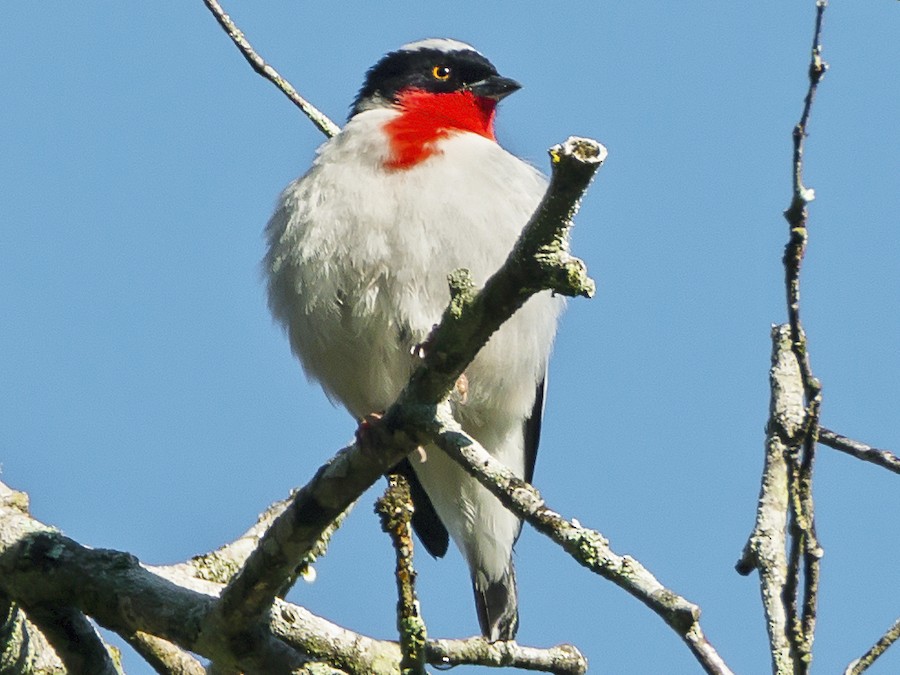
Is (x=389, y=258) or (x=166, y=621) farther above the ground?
(x=389, y=258)

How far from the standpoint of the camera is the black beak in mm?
7684

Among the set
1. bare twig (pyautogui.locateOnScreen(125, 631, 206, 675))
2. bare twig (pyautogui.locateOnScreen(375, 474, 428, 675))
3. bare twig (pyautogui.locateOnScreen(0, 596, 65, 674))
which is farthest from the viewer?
bare twig (pyautogui.locateOnScreen(125, 631, 206, 675))

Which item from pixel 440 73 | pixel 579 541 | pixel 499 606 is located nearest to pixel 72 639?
pixel 579 541

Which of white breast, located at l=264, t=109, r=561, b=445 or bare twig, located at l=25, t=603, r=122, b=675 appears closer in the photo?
bare twig, located at l=25, t=603, r=122, b=675

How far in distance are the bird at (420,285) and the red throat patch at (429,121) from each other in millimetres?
14

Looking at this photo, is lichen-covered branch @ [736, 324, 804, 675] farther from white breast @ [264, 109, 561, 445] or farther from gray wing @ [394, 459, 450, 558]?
gray wing @ [394, 459, 450, 558]

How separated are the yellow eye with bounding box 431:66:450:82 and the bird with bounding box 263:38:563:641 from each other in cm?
39

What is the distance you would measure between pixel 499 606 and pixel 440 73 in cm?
317

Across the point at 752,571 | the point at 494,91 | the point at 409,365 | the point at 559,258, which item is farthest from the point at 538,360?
the point at 559,258

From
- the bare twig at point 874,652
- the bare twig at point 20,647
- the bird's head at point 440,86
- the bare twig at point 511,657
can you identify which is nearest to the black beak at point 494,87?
the bird's head at point 440,86

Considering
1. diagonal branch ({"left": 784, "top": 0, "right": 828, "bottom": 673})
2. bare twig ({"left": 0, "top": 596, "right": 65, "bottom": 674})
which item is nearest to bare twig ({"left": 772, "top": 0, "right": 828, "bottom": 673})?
diagonal branch ({"left": 784, "top": 0, "right": 828, "bottom": 673})

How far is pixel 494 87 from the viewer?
25.3ft

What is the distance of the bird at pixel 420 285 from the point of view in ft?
19.3

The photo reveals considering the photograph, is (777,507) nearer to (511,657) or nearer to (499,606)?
(511,657)
